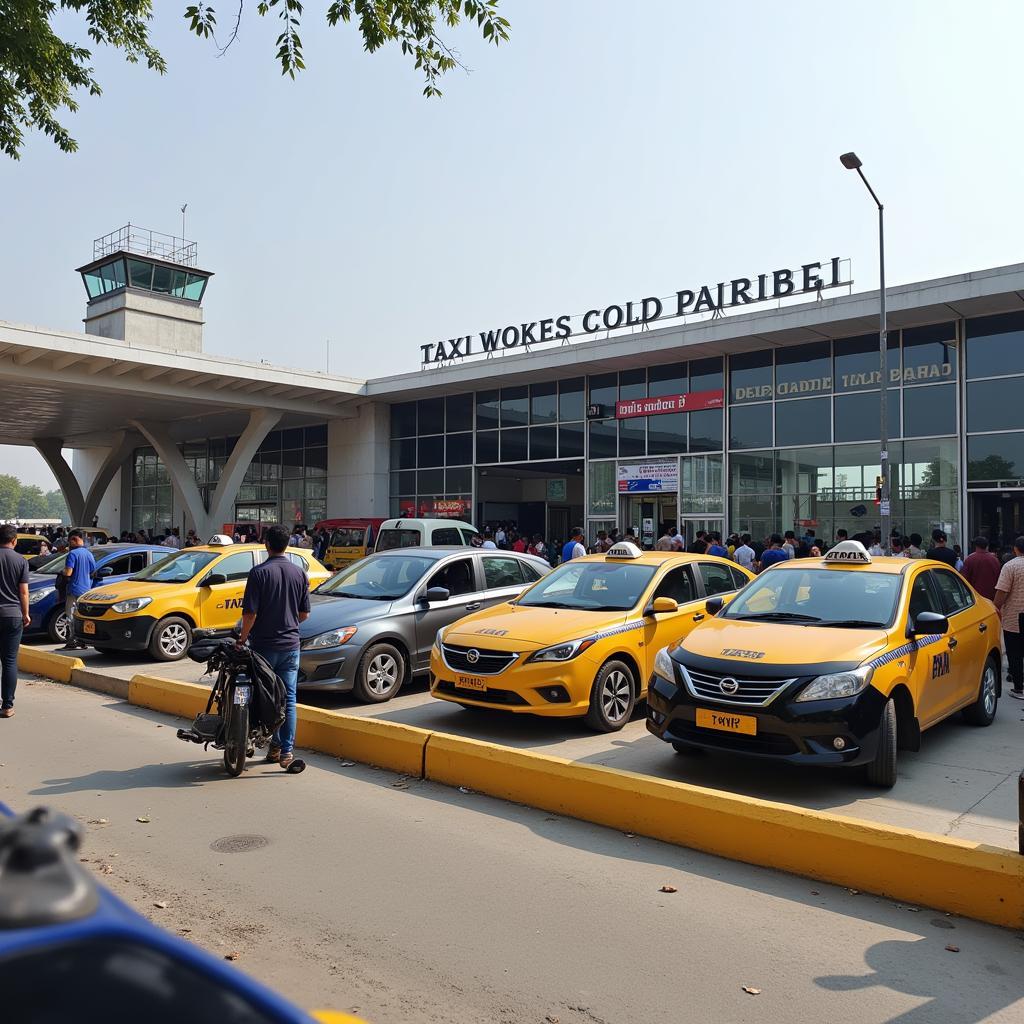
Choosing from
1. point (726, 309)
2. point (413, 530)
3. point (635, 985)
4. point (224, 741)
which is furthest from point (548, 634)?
point (726, 309)

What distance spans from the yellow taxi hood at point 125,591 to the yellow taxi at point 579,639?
18.0 ft

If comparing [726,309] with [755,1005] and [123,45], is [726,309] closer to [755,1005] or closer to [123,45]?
[123,45]

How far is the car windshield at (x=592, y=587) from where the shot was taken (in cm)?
872

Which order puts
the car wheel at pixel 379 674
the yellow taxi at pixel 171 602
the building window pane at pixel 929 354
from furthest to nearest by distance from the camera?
the building window pane at pixel 929 354, the yellow taxi at pixel 171 602, the car wheel at pixel 379 674

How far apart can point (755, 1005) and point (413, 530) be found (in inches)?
626

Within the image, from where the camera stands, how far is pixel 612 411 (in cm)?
2669

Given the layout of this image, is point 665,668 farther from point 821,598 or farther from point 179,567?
point 179,567

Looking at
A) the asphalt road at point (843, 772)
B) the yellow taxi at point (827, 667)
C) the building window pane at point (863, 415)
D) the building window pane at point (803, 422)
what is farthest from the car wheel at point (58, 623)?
the building window pane at point (863, 415)

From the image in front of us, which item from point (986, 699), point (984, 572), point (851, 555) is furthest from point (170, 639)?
point (984, 572)

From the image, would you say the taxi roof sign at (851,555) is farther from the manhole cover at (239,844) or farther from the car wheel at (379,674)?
the manhole cover at (239,844)

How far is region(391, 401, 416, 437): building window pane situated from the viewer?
32344 millimetres

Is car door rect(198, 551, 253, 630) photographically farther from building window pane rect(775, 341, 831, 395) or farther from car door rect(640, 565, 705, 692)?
building window pane rect(775, 341, 831, 395)

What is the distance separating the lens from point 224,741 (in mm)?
6609

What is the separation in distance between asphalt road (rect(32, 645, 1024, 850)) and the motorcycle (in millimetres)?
1926
